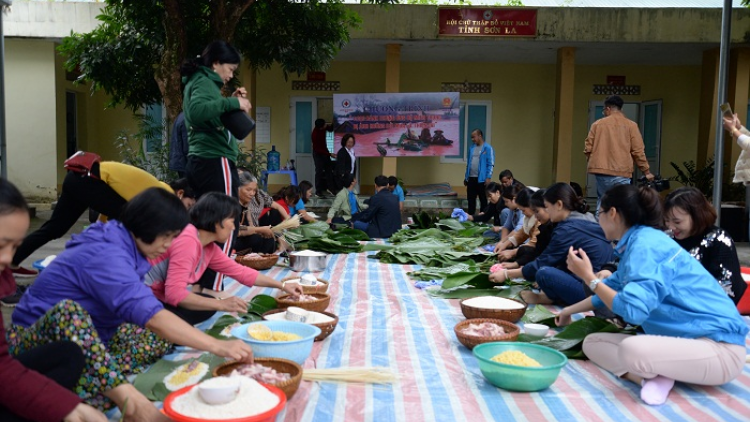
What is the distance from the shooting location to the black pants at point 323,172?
1041cm

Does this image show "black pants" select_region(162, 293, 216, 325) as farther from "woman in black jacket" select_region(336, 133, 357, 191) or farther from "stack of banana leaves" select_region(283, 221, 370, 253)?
"woman in black jacket" select_region(336, 133, 357, 191)

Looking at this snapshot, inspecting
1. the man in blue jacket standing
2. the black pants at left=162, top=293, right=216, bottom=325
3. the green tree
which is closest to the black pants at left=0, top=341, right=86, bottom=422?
the black pants at left=162, top=293, right=216, bottom=325

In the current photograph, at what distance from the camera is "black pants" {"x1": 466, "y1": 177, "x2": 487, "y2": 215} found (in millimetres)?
9812

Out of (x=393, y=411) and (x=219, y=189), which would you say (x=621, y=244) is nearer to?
(x=393, y=411)

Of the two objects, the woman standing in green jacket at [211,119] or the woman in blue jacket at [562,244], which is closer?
the woman standing in green jacket at [211,119]

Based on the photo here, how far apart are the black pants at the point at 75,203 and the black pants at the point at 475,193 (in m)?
6.65

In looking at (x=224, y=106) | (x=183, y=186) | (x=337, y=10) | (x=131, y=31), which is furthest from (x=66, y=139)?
(x=224, y=106)

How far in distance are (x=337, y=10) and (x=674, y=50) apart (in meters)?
6.16

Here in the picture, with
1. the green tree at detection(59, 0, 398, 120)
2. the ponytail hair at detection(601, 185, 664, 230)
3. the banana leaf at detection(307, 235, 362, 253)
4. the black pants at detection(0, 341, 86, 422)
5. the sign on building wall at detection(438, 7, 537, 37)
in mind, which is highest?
the sign on building wall at detection(438, 7, 537, 37)

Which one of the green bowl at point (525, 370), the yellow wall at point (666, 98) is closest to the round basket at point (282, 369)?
the green bowl at point (525, 370)

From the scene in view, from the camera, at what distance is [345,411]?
222 centimetres

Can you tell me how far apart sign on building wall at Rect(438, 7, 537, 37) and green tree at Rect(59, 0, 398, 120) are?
280 cm

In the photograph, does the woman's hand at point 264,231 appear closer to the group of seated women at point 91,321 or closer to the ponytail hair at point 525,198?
the ponytail hair at point 525,198

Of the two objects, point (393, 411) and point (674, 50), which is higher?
point (674, 50)
